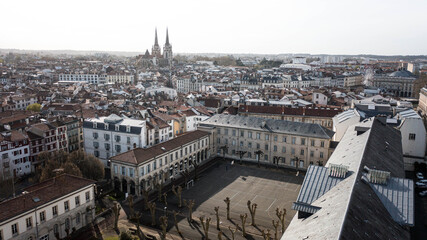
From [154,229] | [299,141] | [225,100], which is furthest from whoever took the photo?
[225,100]

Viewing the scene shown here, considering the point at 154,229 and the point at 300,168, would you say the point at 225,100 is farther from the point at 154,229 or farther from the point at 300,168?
the point at 154,229

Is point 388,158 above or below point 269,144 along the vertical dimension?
above

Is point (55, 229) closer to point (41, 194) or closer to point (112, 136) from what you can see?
point (41, 194)

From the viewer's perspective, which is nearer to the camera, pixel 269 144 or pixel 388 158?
A: pixel 388 158

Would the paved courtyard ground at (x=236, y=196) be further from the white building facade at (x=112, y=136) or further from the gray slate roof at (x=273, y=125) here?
the white building facade at (x=112, y=136)

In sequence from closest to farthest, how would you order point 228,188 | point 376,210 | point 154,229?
point 376,210 → point 154,229 → point 228,188

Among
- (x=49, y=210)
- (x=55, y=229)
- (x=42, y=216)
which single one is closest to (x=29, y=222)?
(x=42, y=216)

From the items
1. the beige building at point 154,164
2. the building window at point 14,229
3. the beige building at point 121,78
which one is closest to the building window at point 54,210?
the building window at point 14,229

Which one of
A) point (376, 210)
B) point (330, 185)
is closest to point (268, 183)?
point (330, 185)
